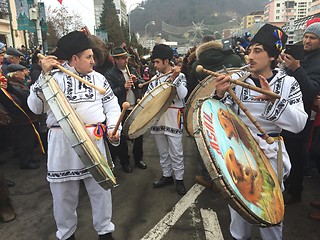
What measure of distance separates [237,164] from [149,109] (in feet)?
6.25

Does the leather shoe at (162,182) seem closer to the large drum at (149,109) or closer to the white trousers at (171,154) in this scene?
the white trousers at (171,154)

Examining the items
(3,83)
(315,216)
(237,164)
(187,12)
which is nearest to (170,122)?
(315,216)

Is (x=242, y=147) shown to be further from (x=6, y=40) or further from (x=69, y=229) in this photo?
(x=6, y=40)

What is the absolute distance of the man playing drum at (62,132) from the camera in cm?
273

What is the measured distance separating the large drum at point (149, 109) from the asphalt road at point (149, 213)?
1003 millimetres

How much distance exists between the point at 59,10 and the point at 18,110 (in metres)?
33.4

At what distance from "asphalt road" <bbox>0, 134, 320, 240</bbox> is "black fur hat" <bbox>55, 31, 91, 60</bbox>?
2005mm

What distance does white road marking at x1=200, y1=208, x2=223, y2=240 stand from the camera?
323cm

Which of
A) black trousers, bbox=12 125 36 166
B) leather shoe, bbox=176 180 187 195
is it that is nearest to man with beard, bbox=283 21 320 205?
leather shoe, bbox=176 180 187 195

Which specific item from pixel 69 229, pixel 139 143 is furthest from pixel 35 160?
pixel 69 229

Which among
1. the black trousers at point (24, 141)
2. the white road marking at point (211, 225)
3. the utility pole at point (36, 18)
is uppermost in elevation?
the utility pole at point (36, 18)

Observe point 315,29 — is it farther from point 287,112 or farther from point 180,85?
point 287,112

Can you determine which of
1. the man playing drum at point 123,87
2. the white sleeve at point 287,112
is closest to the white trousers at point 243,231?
the white sleeve at point 287,112

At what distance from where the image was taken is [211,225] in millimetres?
3441
